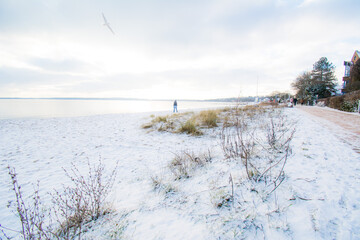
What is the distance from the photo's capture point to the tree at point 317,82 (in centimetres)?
3506

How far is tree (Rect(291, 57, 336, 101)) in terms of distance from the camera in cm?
3506

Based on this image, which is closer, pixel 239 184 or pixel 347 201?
pixel 347 201

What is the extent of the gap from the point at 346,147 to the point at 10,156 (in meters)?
9.70

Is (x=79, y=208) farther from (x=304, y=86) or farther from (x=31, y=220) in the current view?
(x=304, y=86)

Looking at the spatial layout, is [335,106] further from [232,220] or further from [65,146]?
[65,146]

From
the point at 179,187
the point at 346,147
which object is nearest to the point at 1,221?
the point at 179,187

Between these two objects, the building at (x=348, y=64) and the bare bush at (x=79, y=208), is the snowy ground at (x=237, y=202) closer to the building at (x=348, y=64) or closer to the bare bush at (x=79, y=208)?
the bare bush at (x=79, y=208)

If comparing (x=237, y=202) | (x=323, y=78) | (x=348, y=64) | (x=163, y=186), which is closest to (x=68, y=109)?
(x=163, y=186)

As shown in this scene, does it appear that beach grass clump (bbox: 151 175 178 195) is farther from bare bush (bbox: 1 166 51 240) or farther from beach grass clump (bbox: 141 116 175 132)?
beach grass clump (bbox: 141 116 175 132)

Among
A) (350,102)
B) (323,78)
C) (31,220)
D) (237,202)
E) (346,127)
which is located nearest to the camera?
(31,220)

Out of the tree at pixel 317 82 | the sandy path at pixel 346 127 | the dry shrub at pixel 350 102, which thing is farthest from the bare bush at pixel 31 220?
the tree at pixel 317 82

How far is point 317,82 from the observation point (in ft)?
118

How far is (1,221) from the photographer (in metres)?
2.28

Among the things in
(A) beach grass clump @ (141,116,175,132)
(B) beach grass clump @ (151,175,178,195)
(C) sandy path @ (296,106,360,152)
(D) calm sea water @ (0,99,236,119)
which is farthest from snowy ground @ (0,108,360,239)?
(A) beach grass clump @ (141,116,175,132)
